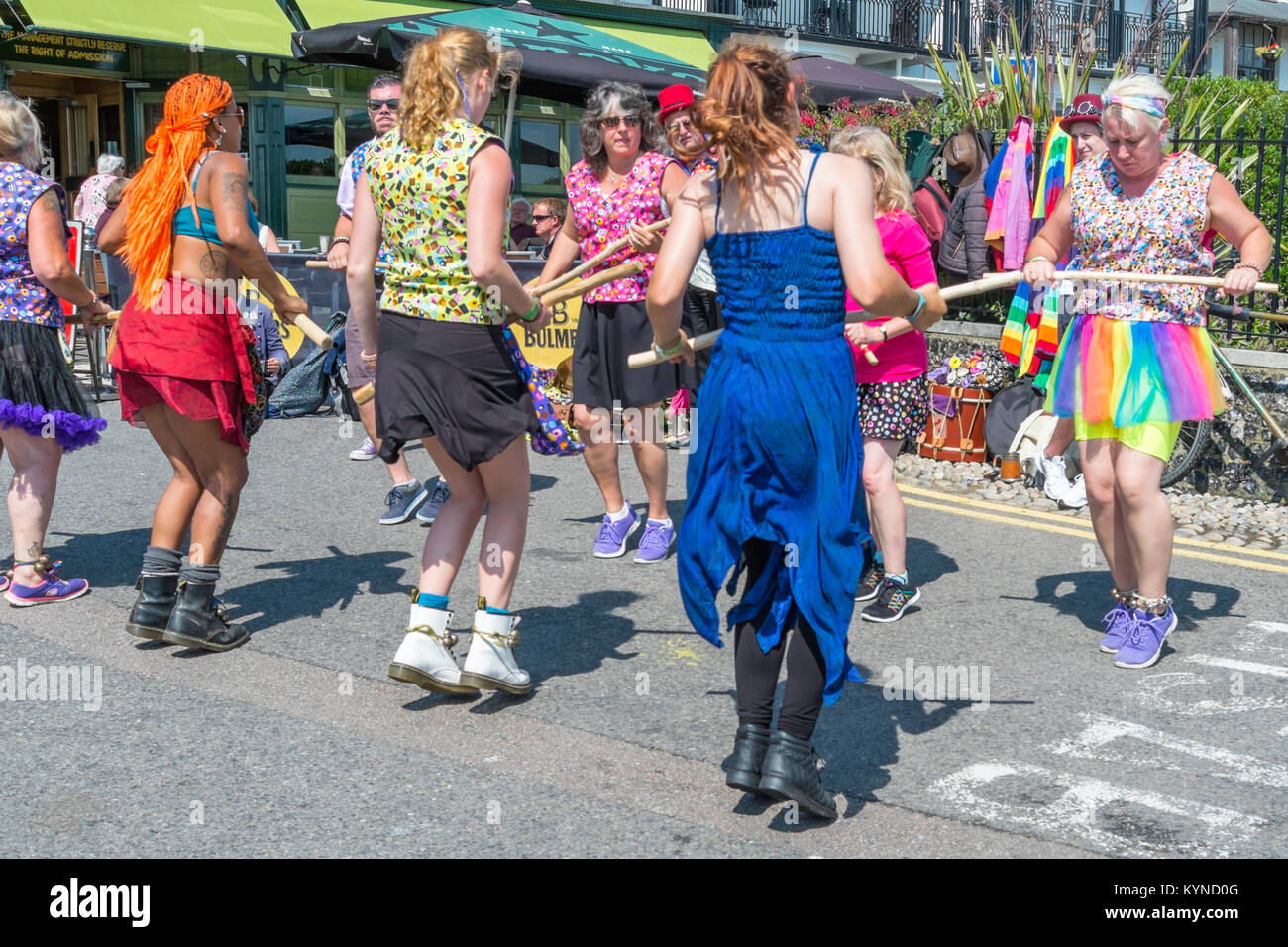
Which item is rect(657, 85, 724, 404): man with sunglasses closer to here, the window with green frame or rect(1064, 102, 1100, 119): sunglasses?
rect(1064, 102, 1100, 119): sunglasses

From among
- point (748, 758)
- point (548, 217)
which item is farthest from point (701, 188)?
point (548, 217)

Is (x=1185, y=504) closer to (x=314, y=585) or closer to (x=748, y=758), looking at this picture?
(x=314, y=585)

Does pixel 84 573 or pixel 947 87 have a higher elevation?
pixel 947 87

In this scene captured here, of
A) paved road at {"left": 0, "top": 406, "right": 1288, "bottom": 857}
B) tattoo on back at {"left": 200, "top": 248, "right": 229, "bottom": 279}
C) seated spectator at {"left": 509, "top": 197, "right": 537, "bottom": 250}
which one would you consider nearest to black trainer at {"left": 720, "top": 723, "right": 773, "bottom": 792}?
paved road at {"left": 0, "top": 406, "right": 1288, "bottom": 857}

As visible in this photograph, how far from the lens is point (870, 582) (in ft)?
19.0

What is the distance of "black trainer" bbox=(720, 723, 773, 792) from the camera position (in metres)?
3.50

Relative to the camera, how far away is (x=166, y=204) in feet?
15.9

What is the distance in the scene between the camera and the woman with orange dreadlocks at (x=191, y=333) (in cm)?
485

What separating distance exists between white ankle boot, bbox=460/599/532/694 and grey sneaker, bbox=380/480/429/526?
112 inches

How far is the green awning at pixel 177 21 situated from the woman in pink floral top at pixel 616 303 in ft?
38.9

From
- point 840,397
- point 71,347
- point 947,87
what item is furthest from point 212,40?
point 840,397

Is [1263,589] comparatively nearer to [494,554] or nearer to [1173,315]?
Answer: [1173,315]

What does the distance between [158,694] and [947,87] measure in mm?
8671

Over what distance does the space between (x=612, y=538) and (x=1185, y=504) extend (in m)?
3.35
